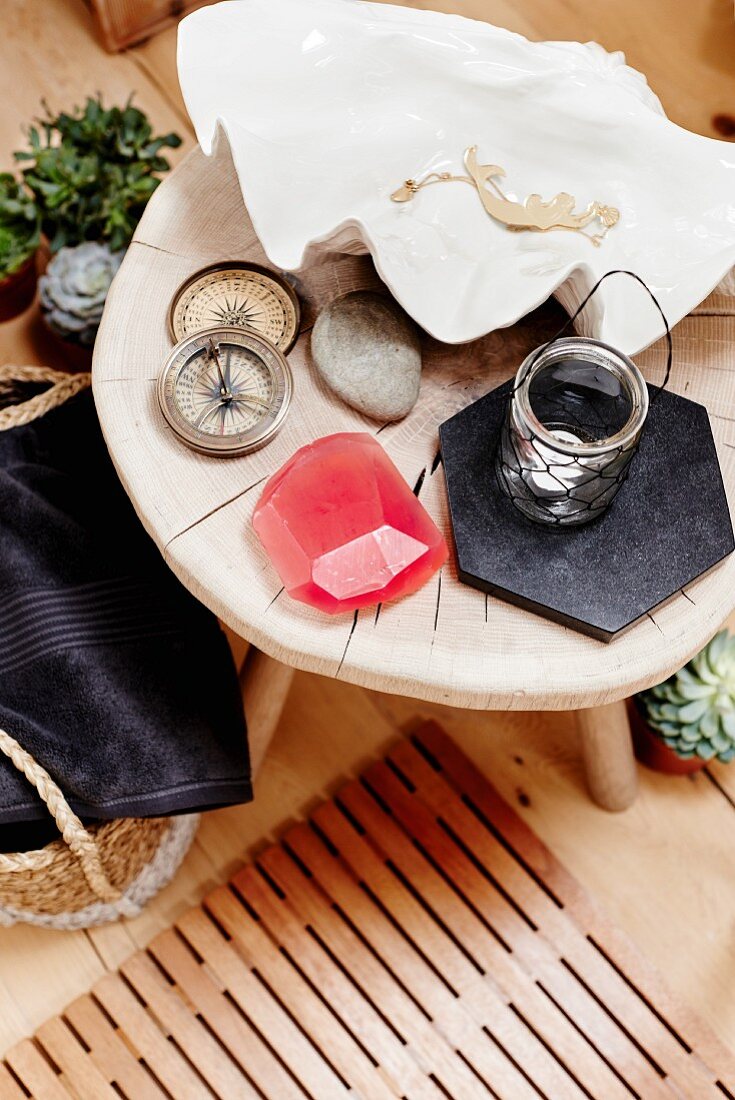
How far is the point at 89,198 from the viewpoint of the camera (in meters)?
1.34

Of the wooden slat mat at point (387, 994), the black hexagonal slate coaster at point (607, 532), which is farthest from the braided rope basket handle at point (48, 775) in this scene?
the black hexagonal slate coaster at point (607, 532)

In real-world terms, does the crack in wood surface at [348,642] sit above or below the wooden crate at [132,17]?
below

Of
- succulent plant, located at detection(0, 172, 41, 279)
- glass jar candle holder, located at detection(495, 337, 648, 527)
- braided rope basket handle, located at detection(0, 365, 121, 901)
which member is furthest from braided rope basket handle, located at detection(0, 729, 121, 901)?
succulent plant, located at detection(0, 172, 41, 279)

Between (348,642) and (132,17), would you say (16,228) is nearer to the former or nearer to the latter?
(132,17)

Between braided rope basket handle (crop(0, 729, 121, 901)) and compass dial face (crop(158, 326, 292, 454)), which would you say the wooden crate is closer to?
compass dial face (crop(158, 326, 292, 454))

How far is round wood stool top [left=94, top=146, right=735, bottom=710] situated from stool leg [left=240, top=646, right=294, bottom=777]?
0.26 m

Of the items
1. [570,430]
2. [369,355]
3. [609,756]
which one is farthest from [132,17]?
[609,756]

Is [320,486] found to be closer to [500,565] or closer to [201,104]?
[500,565]

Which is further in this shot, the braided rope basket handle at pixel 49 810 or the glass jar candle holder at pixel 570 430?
the braided rope basket handle at pixel 49 810

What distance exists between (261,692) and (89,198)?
662mm

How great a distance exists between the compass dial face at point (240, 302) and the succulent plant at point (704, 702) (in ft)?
1.92

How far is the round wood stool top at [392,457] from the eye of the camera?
2.66 ft

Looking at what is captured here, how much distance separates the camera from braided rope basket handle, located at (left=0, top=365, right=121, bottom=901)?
0.95 m

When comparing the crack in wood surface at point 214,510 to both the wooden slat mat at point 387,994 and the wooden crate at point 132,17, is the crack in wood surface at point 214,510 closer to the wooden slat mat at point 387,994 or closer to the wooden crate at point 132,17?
the wooden slat mat at point 387,994
